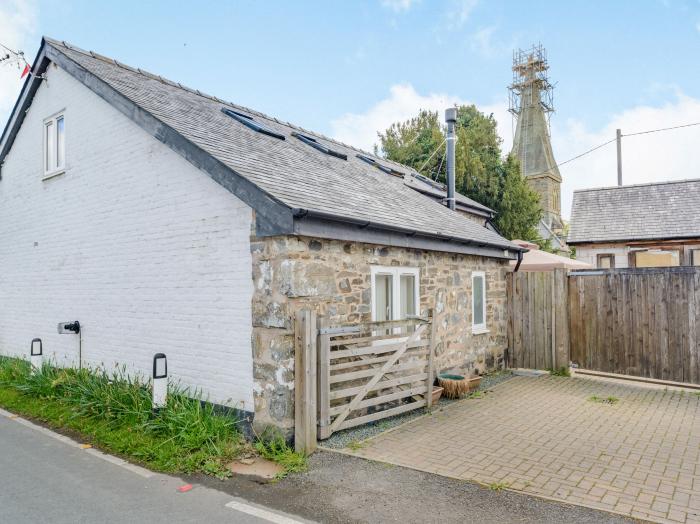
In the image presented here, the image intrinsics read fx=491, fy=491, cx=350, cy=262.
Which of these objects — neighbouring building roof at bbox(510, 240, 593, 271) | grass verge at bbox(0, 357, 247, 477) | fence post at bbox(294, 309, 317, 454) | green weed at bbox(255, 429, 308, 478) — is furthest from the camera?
neighbouring building roof at bbox(510, 240, 593, 271)

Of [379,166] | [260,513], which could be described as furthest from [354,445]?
[379,166]

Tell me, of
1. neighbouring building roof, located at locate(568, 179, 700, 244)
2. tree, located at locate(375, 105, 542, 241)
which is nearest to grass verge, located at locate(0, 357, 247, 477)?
neighbouring building roof, located at locate(568, 179, 700, 244)

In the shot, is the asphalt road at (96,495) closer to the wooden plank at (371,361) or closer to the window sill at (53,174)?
the wooden plank at (371,361)

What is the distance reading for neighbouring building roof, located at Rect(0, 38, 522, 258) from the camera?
20.4ft

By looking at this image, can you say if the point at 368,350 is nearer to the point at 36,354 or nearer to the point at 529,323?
the point at 529,323

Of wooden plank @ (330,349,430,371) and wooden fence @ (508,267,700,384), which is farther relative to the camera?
wooden fence @ (508,267,700,384)

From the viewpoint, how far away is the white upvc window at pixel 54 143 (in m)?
10.1

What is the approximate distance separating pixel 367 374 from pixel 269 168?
3.40m

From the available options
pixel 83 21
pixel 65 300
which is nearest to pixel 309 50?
pixel 83 21

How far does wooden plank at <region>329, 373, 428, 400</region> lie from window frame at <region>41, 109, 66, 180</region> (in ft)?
25.0

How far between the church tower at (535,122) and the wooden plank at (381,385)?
46.5 metres

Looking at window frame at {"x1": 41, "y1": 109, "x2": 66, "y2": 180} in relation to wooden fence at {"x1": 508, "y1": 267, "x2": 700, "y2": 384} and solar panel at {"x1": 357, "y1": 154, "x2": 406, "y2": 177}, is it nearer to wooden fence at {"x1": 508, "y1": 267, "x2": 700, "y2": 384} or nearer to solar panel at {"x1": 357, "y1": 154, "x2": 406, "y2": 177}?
solar panel at {"x1": 357, "y1": 154, "x2": 406, "y2": 177}

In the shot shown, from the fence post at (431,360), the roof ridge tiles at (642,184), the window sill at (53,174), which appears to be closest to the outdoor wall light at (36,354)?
the window sill at (53,174)

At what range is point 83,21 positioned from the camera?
1087 centimetres
